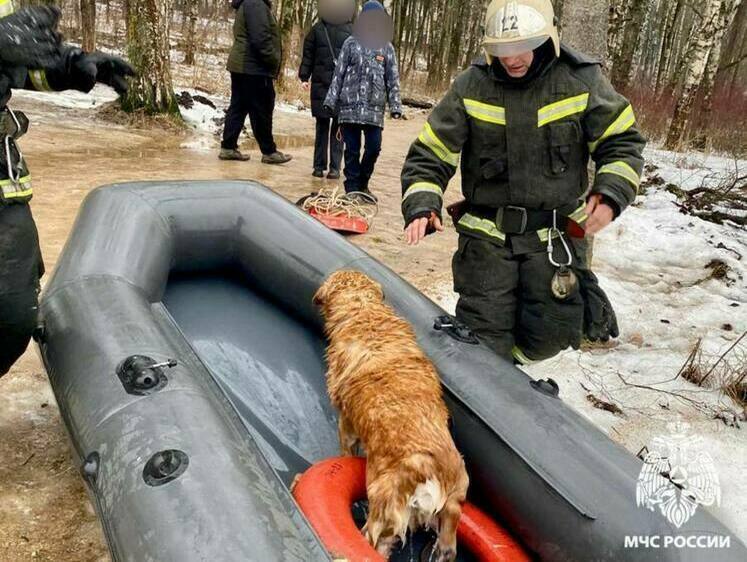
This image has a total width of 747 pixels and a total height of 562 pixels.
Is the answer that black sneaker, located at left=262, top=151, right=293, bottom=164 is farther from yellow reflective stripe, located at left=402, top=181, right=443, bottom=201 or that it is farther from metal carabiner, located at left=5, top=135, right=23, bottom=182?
metal carabiner, located at left=5, top=135, right=23, bottom=182

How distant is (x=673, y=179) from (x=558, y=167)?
6600 millimetres

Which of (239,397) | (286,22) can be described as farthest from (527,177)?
(286,22)

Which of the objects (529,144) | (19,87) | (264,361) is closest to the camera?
(19,87)

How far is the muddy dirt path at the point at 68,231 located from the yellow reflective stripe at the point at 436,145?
196cm

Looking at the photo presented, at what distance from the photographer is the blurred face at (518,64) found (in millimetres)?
2463

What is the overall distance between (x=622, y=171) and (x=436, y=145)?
2.47 ft

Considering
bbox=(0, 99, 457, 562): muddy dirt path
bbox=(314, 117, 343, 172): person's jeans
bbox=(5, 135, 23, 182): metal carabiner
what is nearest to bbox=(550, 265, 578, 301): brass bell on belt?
bbox=(0, 99, 457, 562): muddy dirt path

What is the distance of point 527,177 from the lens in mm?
2604

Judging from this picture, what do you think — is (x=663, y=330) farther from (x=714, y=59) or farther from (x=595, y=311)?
(x=714, y=59)

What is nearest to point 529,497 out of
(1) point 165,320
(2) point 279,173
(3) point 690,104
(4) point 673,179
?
(1) point 165,320

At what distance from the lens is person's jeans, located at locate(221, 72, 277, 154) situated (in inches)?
287

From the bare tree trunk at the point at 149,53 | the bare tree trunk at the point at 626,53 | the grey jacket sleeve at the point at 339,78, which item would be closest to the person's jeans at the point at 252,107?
the grey jacket sleeve at the point at 339,78

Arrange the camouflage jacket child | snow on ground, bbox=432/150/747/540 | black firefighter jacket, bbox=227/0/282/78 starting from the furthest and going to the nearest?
black firefighter jacket, bbox=227/0/282/78, the camouflage jacket child, snow on ground, bbox=432/150/747/540

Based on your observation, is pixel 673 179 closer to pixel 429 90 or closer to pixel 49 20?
pixel 49 20
